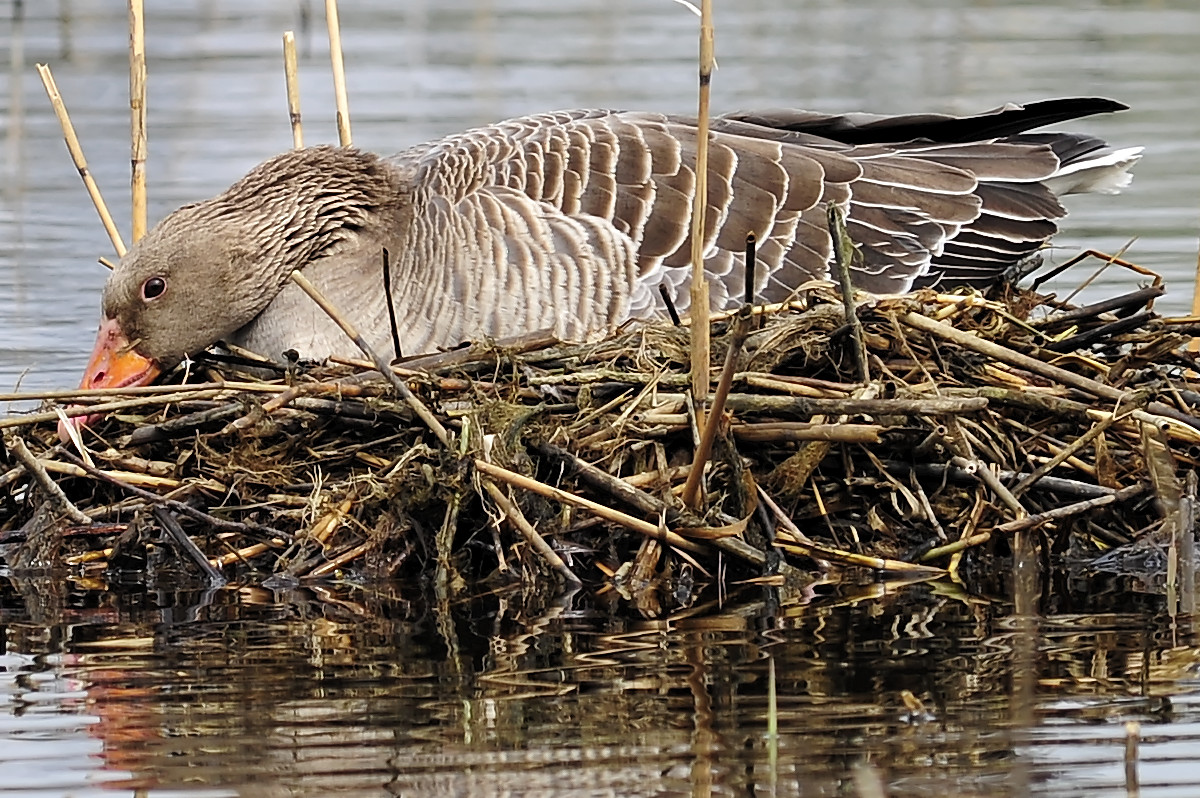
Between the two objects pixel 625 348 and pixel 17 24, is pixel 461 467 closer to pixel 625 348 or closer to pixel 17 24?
pixel 625 348

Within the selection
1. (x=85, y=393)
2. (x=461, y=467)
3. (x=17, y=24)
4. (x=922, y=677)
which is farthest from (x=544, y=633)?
(x=17, y=24)

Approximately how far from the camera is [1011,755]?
514cm

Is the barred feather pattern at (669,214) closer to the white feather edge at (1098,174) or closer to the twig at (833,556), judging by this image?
the white feather edge at (1098,174)

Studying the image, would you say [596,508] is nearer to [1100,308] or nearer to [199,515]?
[199,515]

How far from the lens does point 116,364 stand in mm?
8984

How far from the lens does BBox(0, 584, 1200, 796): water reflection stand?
Result: 5105mm

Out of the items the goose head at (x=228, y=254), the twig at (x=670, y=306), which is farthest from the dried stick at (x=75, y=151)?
the twig at (x=670, y=306)

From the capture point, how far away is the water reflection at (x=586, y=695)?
511 cm

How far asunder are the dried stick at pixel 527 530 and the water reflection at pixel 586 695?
0.17m

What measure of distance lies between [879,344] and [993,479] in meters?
0.88

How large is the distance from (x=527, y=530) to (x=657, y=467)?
0.65 m

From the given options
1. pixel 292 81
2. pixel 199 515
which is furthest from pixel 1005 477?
pixel 292 81

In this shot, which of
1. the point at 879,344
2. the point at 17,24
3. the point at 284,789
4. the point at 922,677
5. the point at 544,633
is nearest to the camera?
the point at 284,789

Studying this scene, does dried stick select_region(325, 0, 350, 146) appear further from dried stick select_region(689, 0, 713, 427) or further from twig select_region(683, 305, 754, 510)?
twig select_region(683, 305, 754, 510)
